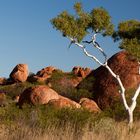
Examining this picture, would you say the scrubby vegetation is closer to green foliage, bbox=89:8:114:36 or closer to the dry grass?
the dry grass

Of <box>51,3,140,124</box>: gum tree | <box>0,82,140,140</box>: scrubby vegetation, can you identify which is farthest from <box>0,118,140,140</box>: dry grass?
<box>51,3,140,124</box>: gum tree

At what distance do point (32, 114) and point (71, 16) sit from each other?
918 centimetres

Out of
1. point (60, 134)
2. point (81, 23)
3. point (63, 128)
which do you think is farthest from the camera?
point (81, 23)

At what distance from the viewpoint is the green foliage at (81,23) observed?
28.1 m

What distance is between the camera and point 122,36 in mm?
30484

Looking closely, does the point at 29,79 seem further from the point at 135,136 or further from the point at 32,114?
the point at 135,136

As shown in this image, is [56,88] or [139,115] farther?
[56,88]

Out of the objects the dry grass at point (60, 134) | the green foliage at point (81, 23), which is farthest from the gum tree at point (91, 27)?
the dry grass at point (60, 134)

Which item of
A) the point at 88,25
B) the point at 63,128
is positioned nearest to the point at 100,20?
the point at 88,25

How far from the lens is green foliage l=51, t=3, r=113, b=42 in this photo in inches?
1105

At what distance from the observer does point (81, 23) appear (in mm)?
28719

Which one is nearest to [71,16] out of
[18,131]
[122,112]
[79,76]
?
[122,112]

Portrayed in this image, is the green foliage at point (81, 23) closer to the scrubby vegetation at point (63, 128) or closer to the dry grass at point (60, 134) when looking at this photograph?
the scrubby vegetation at point (63, 128)

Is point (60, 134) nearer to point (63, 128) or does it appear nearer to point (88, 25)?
point (63, 128)
